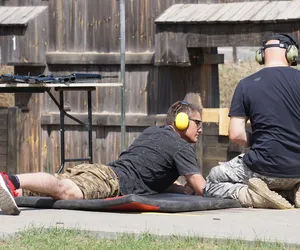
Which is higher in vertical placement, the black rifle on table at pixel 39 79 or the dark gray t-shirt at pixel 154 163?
the black rifle on table at pixel 39 79

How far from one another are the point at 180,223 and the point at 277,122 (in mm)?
1730

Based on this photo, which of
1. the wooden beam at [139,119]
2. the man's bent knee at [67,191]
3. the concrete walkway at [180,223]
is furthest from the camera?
the wooden beam at [139,119]

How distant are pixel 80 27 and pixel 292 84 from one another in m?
7.88

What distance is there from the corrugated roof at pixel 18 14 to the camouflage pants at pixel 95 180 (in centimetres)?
772

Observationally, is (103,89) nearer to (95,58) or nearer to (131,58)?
(95,58)

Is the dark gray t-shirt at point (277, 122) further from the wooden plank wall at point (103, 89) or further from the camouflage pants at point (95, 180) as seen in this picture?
the wooden plank wall at point (103, 89)

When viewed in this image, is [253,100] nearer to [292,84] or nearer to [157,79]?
[292,84]

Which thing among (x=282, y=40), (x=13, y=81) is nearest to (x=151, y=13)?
(x=13, y=81)

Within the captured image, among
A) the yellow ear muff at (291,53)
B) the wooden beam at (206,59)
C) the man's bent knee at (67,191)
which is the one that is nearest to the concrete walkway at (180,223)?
the man's bent knee at (67,191)

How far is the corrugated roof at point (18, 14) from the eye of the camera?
53.9 feet

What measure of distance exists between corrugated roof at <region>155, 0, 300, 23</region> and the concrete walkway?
563 cm

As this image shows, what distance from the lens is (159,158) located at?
357 inches

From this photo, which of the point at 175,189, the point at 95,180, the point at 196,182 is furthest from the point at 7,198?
the point at 175,189

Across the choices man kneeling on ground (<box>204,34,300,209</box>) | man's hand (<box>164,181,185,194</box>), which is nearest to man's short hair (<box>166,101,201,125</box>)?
man kneeling on ground (<box>204,34,300,209</box>)
